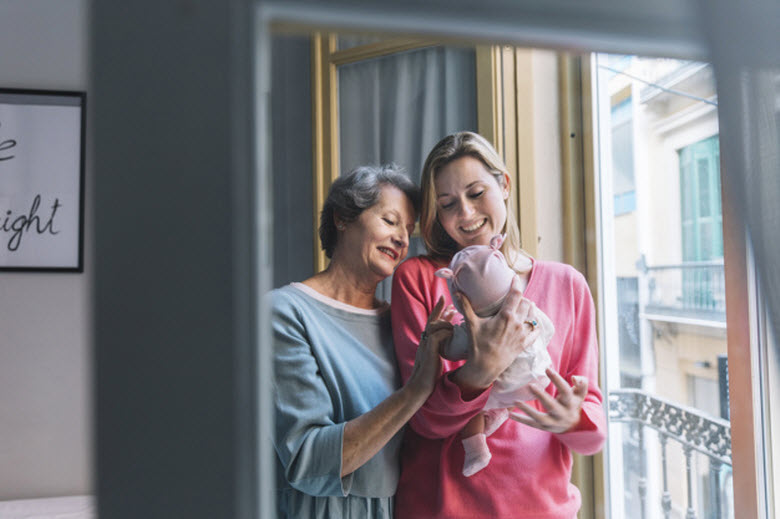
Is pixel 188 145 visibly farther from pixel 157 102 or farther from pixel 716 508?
pixel 716 508

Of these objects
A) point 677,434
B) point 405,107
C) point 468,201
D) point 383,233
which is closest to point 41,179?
point 405,107

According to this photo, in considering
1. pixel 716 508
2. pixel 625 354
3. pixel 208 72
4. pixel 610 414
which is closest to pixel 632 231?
pixel 625 354

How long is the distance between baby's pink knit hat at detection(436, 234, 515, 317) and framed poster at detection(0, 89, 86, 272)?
1.39 m

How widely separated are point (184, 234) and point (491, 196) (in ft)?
1.89

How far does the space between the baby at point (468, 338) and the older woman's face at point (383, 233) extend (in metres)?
0.11

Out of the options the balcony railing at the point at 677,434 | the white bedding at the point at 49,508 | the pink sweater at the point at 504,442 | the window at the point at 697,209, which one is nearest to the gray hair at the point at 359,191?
the pink sweater at the point at 504,442

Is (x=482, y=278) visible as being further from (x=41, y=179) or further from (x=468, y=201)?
(x=41, y=179)

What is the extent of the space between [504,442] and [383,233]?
0.29 metres

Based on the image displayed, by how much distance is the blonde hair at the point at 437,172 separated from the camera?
2.27ft

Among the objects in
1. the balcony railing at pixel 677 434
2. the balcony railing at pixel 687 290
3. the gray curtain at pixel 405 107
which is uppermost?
the gray curtain at pixel 405 107

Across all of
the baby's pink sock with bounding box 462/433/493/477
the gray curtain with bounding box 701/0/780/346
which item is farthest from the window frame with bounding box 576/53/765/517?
the baby's pink sock with bounding box 462/433/493/477

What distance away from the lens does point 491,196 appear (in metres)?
0.69

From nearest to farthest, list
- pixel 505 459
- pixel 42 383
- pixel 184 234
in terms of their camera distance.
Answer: pixel 184 234 → pixel 505 459 → pixel 42 383

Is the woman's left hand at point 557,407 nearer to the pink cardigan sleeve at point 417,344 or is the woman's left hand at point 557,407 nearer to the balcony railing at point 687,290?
the pink cardigan sleeve at point 417,344
